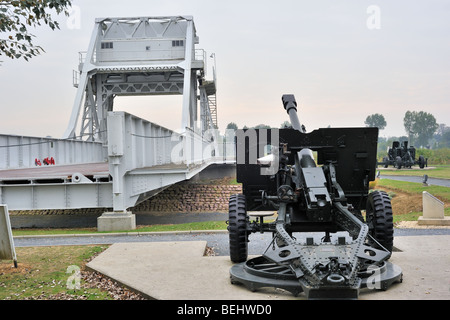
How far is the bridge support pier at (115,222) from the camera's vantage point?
51.6 feet

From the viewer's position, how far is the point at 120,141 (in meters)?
15.6

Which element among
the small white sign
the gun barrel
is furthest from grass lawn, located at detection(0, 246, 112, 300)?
the gun barrel

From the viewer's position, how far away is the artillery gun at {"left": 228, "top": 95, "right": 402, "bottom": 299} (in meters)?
6.46

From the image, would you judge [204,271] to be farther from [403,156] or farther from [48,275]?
[403,156]

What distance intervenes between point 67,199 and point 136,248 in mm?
6930

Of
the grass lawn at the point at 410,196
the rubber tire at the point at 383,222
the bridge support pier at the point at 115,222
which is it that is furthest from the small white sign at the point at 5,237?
the grass lawn at the point at 410,196

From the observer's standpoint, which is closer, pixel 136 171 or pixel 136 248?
pixel 136 248

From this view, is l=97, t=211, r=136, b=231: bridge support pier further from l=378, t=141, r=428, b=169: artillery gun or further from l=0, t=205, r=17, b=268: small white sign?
l=378, t=141, r=428, b=169: artillery gun

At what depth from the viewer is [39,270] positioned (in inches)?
345

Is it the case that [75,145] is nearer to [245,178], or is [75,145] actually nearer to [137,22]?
[137,22]

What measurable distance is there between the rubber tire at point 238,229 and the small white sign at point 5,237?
138 inches

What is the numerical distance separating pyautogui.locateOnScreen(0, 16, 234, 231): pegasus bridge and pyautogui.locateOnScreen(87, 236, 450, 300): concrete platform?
230 inches

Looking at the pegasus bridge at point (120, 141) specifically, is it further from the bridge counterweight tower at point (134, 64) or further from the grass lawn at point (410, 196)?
the grass lawn at point (410, 196)
